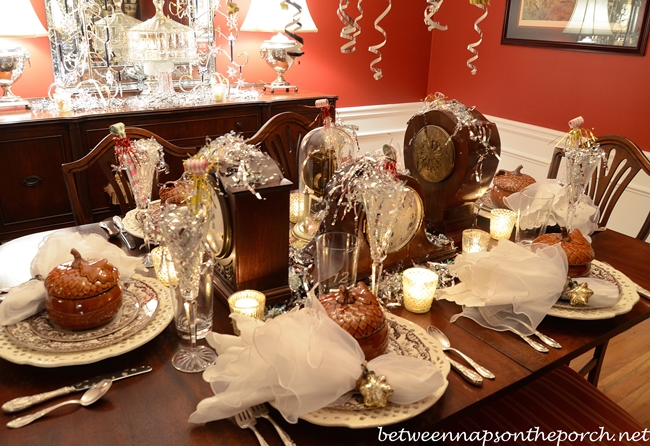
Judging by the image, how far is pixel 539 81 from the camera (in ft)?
10.9

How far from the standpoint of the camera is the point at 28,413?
84cm

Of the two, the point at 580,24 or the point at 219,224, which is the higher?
the point at 580,24

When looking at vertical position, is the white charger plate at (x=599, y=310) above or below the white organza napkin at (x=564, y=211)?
below

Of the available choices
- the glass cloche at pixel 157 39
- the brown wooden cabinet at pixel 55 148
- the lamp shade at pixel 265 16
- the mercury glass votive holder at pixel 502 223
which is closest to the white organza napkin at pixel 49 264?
the mercury glass votive holder at pixel 502 223

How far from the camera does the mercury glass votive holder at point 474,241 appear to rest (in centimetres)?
146

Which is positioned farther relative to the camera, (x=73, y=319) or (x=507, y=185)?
(x=507, y=185)

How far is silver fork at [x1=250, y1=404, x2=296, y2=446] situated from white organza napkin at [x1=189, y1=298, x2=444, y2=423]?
3 cm

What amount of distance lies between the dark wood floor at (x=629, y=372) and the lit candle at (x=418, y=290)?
1399mm

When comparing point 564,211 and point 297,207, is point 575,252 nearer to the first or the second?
point 564,211

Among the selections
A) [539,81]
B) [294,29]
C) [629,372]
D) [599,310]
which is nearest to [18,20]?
[294,29]

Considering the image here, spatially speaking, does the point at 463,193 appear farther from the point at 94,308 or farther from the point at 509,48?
the point at 509,48

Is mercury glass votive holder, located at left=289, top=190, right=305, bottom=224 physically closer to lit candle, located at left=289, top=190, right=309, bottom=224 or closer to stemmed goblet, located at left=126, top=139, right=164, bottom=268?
lit candle, located at left=289, top=190, right=309, bottom=224

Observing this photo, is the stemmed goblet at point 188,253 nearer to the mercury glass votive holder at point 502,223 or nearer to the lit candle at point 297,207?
the lit candle at point 297,207

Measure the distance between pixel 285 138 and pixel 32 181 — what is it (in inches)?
46.7
